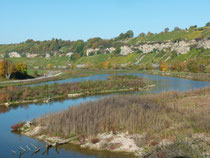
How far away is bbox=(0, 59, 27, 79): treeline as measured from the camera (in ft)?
225

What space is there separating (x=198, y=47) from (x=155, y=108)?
11222 cm

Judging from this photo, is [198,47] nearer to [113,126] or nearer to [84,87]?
[84,87]

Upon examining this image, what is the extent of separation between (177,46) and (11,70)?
9898 cm

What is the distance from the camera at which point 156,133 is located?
734 inches

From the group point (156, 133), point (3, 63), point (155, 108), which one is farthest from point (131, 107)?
point (3, 63)

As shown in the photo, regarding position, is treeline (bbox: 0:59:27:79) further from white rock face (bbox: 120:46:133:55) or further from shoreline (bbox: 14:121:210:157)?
white rock face (bbox: 120:46:133:55)

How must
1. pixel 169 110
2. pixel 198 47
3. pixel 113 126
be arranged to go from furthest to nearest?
pixel 198 47 → pixel 169 110 → pixel 113 126

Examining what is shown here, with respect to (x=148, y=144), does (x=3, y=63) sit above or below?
above

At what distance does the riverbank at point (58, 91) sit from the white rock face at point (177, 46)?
80899 millimetres

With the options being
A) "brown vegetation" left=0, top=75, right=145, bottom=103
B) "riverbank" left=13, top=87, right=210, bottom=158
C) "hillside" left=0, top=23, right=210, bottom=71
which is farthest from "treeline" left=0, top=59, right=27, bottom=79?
"hillside" left=0, top=23, right=210, bottom=71

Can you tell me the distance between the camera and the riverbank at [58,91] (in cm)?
3947

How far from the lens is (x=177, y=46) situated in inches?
5531

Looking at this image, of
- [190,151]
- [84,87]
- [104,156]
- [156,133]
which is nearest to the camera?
[190,151]

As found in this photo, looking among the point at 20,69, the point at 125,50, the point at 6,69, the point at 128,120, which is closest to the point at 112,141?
the point at 128,120
